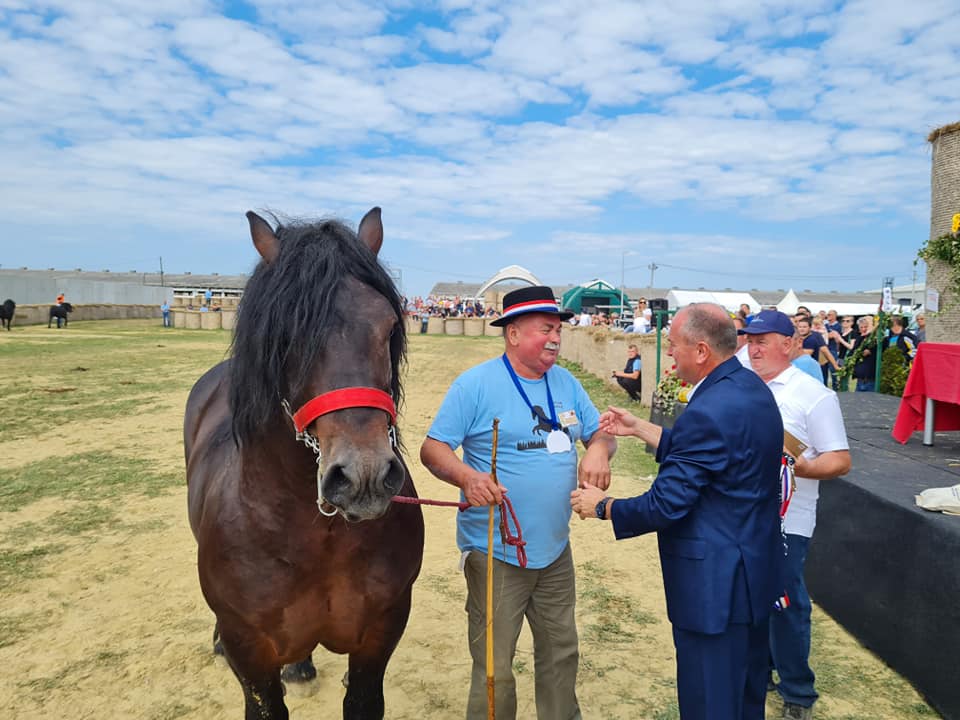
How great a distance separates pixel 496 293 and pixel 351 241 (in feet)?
157

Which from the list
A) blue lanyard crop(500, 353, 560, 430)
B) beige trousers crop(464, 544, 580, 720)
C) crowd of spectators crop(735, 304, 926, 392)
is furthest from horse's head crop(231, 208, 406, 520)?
crowd of spectators crop(735, 304, 926, 392)

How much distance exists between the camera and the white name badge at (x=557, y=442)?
2818mm

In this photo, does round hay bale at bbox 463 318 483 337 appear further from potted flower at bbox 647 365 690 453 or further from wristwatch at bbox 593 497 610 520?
wristwatch at bbox 593 497 610 520

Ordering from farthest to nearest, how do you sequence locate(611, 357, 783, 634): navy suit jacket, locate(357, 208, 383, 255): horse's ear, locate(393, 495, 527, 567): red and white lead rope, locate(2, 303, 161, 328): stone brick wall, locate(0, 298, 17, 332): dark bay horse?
locate(2, 303, 161, 328): stone brick wall < locate(0, 298, 17, 332): dark bay horse < locate(393, 495, 527, 567): red and white lead rope < locate(357, 208, 383, 255): horse's ear < locate(611, 357, 783, 634): navy suit jacket

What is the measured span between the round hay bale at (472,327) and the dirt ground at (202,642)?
3413 cm

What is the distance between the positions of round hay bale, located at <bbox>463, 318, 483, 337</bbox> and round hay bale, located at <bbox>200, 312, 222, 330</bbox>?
1535 centimetres

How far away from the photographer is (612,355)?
15117 mm

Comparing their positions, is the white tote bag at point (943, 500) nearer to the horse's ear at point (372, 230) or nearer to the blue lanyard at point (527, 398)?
the blue lanyard at point (527, 398)

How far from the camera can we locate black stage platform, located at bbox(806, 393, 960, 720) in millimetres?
3219

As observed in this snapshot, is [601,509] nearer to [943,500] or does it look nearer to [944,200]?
[943,500]

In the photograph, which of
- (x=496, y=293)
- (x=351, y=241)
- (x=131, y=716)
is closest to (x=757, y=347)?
(x=351, y=241)

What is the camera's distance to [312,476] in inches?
88.9

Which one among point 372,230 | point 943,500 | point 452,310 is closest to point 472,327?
point 452,310

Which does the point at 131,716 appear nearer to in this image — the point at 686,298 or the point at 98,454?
the point at 98,454
